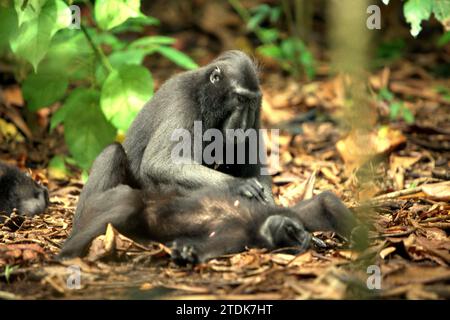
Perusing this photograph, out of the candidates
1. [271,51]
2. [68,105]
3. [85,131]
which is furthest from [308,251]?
[271,51]

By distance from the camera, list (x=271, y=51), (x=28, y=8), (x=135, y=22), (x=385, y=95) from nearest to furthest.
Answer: (x=28, y=8), (x=135, y=22), (x=385, y=95), (x=271, y=51)

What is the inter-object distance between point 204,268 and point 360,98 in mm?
2564

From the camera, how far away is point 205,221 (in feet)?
18.9

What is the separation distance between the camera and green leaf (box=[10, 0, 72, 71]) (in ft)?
22.6

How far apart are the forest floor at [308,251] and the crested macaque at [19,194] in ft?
0.62

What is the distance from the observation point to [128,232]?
574 cm

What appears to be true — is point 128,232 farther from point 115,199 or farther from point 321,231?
point 321,231

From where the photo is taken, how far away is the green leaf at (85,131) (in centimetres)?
811

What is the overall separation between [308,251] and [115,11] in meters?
3.36

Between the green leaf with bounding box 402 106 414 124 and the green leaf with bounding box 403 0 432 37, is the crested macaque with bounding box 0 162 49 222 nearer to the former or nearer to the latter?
the green leaf with bounding box 403 0 432 37

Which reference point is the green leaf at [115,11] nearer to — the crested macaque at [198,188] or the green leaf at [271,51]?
the crested macaque at [198,188]

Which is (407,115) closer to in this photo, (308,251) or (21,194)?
(308,251)

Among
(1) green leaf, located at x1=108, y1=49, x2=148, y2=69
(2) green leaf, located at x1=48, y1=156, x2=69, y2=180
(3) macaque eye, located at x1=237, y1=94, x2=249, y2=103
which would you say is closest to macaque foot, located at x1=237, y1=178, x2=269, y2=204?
(3) macaque eye, located at x1=237, y1=94, x2=249, y2=103
